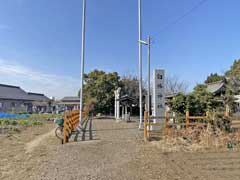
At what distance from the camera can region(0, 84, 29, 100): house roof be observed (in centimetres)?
3464

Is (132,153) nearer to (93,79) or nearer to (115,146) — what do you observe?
(115,146)

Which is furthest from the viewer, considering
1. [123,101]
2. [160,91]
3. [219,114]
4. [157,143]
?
[123,101]

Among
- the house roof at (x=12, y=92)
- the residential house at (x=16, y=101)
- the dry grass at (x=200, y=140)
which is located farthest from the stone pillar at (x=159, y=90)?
the house roof at (x=12, y=92)

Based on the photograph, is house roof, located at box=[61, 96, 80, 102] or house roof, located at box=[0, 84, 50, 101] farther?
house roof, located at box=[61, 96, 80, 102]

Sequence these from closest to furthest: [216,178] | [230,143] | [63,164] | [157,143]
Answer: [216,178] < [63,164] < [230,143] < [157,143]

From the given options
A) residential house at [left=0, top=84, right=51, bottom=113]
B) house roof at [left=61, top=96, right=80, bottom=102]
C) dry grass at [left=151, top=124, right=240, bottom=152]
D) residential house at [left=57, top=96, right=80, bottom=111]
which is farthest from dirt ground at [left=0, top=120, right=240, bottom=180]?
house roof at [left=61, top=96, right=80, bottom=102]

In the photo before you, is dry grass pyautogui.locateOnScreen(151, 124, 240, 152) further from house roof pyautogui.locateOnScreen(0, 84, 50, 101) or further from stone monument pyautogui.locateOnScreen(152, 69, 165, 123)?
house roof pyautogui.locateOnScreen(0, 84, 50, 101)

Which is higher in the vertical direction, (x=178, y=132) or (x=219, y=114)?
(x=219, y=114)

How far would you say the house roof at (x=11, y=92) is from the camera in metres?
34.6

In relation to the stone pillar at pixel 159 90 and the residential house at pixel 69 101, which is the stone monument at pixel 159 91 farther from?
the residential house at pixel 69 101

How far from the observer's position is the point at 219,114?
25.4ft

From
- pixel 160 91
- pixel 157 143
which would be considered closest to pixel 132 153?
pixel 157 143

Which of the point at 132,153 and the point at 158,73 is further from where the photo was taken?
the point at 158,73

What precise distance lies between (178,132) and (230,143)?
185cm
